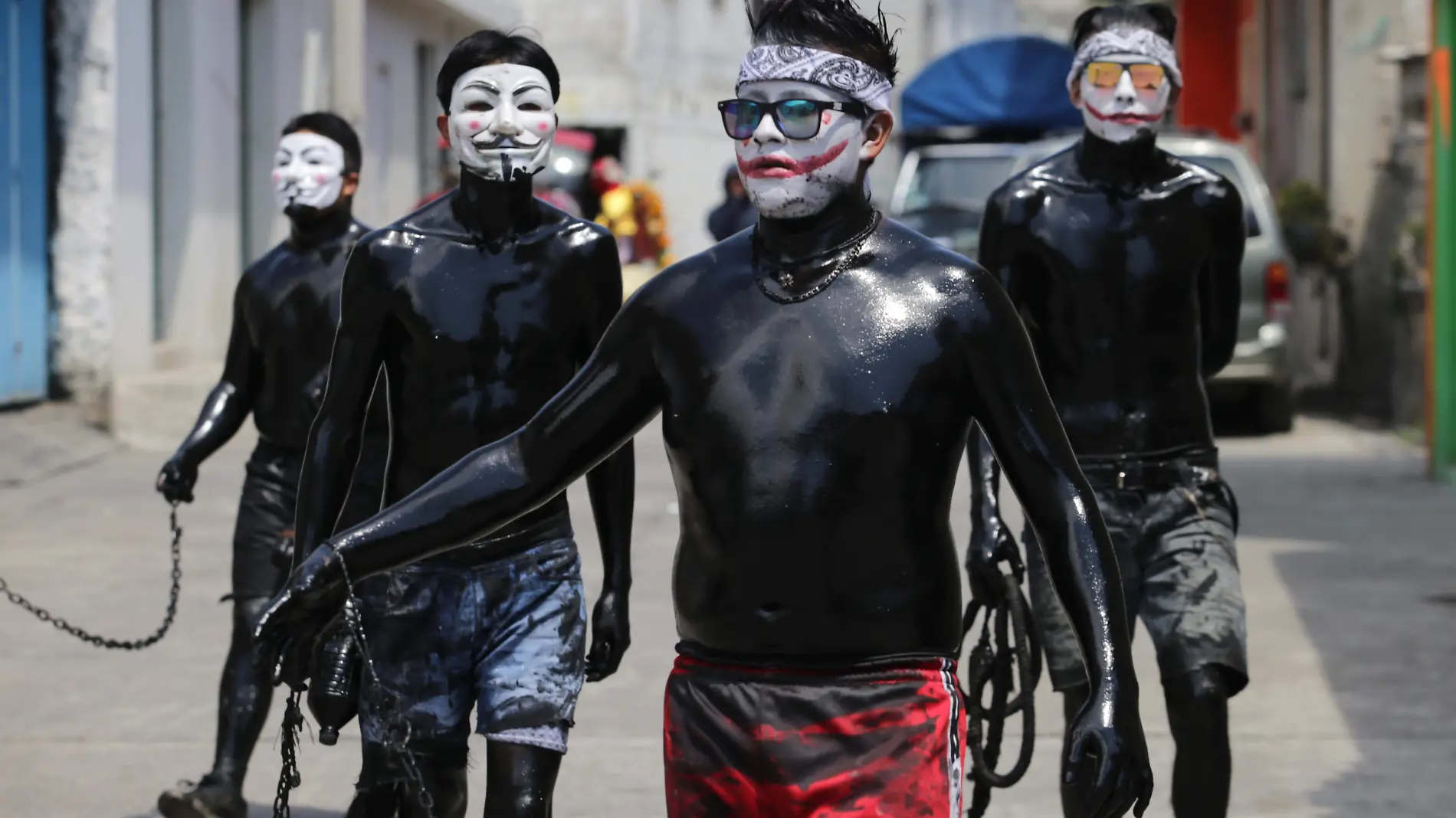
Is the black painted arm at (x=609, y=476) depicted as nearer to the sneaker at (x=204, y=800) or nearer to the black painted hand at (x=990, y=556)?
the black painted hand at (x=990, y=556)

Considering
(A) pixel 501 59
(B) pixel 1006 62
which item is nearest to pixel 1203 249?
(A) pixel 501 59

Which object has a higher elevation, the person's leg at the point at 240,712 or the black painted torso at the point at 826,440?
the black painted torso at the point at 826,440

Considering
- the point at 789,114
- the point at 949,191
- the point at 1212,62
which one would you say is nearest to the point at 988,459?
the point at 789,114

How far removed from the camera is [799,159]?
10.6 ft

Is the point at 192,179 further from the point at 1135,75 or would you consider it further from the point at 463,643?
the point at 463,643

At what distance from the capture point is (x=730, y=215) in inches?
731

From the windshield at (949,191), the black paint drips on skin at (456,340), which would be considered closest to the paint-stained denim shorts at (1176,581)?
the black paint drips on skin at (456,340)

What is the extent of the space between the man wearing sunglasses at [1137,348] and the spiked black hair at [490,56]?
112cm

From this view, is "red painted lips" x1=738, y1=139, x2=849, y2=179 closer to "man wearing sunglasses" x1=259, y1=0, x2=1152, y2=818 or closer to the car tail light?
"man wearing sunglasses" x1=259, y1=0, x2=1152, y2=818

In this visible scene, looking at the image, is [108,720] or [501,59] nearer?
[501,59]

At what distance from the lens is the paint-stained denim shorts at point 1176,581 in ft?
16.6

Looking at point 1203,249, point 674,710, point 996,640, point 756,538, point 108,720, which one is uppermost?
point 1203,249

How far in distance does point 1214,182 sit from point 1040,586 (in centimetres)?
101

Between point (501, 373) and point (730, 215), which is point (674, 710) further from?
point (730, 215)
